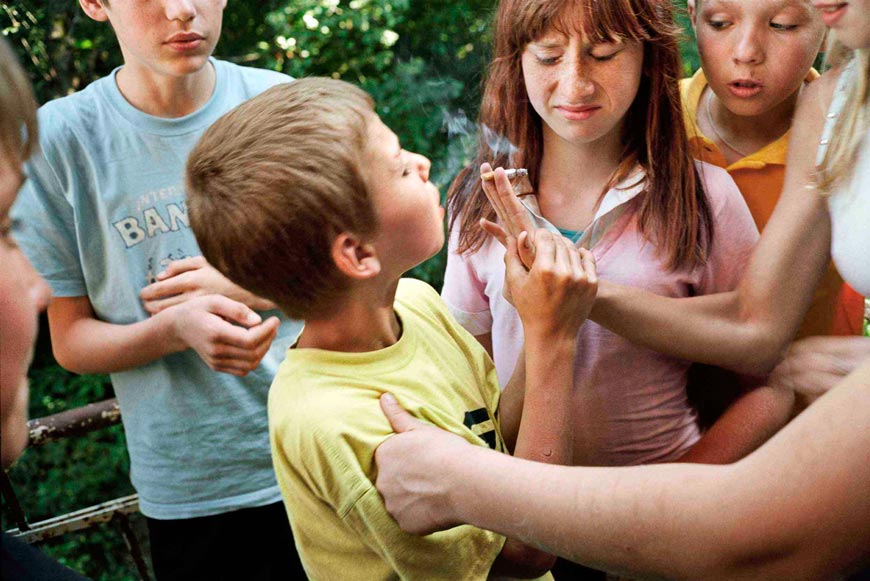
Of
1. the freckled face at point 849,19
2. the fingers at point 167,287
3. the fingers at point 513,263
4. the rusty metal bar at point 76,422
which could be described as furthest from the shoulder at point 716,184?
the rusty metal bar at point 76,422

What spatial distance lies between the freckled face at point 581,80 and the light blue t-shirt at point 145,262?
3.05 ft

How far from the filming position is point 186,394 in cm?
216

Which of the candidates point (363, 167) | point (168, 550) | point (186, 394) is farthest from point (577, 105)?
point (168, 550)

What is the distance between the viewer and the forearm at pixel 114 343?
79.6 inches

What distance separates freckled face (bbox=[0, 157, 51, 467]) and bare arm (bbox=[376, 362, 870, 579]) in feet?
2.07

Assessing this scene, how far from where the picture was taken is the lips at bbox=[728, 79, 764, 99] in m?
1.86

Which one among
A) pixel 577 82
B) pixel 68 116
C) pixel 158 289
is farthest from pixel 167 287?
pixel 577 82

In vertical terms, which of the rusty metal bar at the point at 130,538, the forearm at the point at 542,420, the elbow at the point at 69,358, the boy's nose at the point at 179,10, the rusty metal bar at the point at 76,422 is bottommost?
the rusty metal bar at the point at 130,538

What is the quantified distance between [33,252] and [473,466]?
4.34 feet

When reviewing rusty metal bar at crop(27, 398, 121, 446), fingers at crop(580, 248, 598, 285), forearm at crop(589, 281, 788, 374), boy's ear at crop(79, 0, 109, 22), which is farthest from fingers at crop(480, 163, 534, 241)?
rusty metal bar at crop(27, 398, 121, 446)

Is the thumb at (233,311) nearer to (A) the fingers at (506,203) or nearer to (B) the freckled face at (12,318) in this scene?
(A) the fingers at (506,203)

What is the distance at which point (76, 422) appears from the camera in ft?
7.99

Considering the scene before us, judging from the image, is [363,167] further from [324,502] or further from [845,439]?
[845,439]

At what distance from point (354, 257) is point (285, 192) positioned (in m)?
0.17
